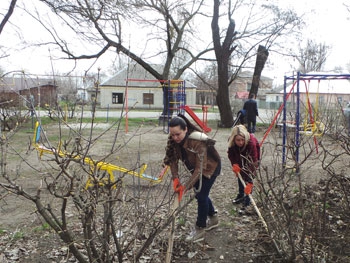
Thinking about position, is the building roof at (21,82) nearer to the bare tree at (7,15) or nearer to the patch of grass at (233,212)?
the bare tree at (7,15)

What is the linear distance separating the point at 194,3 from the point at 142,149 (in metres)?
9.71

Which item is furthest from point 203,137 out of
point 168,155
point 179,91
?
point 179,91

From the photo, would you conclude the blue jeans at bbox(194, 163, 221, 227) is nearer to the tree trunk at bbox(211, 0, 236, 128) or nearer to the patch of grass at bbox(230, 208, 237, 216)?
the patch of grass at bbox(230, 208, 237, 216)

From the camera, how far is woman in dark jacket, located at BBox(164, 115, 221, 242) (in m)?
2.85

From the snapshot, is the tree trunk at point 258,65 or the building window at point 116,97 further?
the building window at point 116,97

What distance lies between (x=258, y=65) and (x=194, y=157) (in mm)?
12541

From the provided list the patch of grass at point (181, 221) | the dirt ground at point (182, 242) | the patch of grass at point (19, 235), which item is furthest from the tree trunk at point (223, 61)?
the patch of grass at point (19, 235)

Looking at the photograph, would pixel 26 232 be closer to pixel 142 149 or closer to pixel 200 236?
pixel 200 236

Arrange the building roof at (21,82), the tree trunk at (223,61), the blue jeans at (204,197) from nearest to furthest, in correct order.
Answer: the building roof at (21,82), the blue jeans at (204,197), the tree trunk at (223,61)

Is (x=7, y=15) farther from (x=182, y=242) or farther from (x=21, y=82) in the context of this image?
(x=182, y=242)

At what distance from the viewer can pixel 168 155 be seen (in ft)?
10.4

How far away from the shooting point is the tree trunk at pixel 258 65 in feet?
46.5

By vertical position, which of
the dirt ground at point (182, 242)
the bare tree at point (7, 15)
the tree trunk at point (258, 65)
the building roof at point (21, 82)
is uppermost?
the bare tree at point (7, 15)

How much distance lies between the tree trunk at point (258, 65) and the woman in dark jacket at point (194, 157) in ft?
37.7
